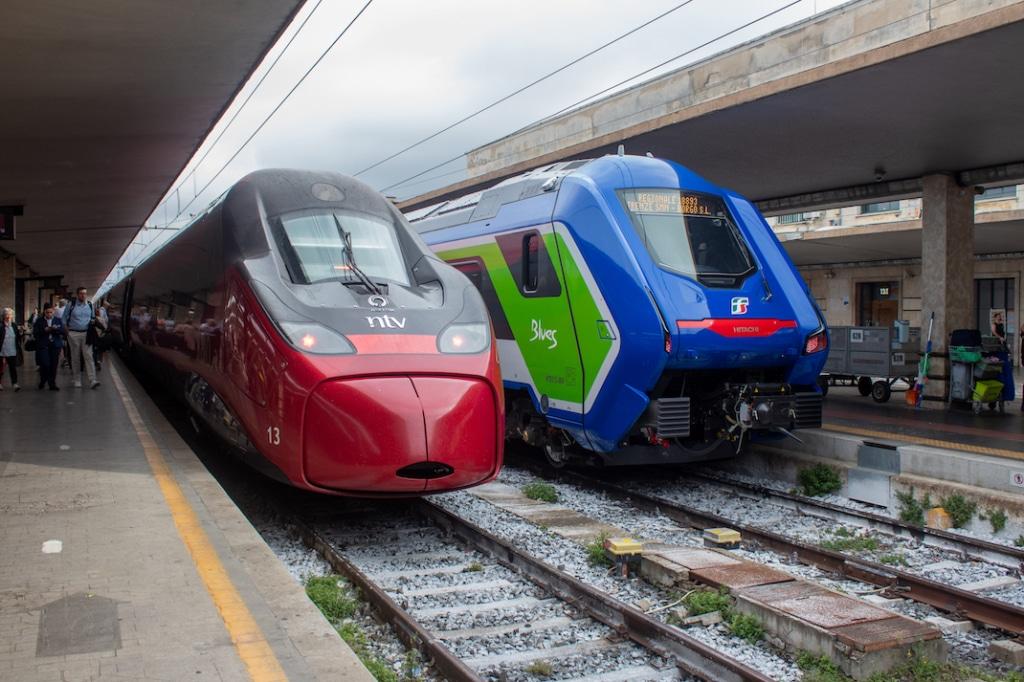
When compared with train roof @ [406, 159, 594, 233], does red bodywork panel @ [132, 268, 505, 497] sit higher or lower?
lower

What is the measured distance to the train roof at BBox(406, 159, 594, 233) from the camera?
981cm

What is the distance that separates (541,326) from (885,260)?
22.2 metres

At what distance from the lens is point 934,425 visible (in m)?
12.0

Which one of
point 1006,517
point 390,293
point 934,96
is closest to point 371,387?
point 390,293

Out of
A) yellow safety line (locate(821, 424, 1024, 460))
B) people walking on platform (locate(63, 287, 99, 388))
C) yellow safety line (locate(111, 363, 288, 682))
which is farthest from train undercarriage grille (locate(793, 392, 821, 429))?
people walking on platform (locate(63, 287, 99, 388))

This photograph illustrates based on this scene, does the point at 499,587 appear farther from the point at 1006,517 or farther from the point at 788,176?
the point at 788,176

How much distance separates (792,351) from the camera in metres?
9.10

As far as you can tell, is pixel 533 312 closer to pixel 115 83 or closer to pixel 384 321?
pixel 384 321

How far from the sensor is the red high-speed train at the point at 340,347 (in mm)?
6305

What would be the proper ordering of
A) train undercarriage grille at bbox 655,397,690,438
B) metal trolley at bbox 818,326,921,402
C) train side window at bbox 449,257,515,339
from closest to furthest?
1. train undercarriage grille at bbox 655,397,690,438
2. train side window at bbox 449,257,515,339
3. metal trolley at bbox 818,326,921,402

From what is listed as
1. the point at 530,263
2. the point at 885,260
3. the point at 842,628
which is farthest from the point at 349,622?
the point at 885,260

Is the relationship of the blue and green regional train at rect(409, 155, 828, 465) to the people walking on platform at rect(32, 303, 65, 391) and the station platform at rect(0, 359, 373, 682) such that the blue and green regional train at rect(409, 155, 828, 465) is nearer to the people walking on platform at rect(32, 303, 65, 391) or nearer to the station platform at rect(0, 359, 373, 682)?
the station platform at rect(0, 359, 373, 682)

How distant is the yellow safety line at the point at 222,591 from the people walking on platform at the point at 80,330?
778 cm

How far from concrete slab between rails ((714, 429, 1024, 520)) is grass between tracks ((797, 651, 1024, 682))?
3791mm
